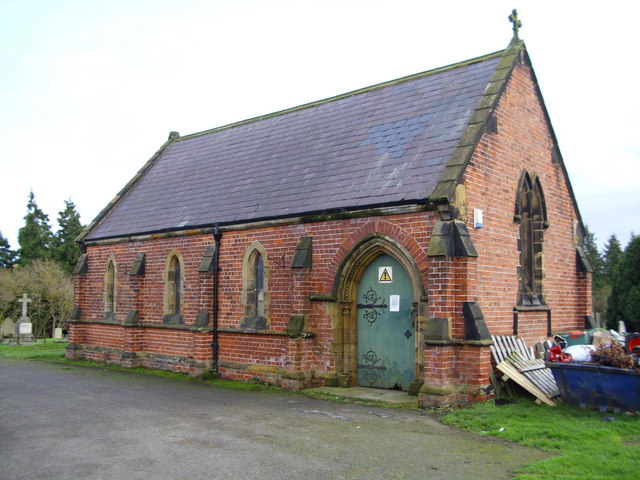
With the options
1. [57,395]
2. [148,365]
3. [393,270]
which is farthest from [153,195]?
[393,270]

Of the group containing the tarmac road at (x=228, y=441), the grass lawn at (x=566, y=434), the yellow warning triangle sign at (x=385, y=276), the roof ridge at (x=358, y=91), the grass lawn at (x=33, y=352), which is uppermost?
the roof ridge at (x=358, y=91)

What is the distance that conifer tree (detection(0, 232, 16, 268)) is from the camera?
53.8 m

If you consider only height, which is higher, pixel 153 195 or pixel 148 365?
pixel 153 195

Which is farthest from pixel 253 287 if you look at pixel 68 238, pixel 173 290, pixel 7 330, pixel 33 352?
pixel 68 238

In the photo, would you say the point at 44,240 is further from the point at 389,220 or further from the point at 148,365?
the point at 389,220

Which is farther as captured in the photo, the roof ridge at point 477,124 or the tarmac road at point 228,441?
the roof ridge at point 477,124

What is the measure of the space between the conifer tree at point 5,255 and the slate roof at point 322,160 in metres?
36.9

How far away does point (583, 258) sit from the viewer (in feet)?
54.6

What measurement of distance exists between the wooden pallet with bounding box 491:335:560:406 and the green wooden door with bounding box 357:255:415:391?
1.81m

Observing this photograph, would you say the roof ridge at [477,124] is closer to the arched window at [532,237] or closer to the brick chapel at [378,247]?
the brick chapel at [378,247]

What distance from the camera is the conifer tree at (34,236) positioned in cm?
4624

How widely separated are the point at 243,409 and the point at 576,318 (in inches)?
387

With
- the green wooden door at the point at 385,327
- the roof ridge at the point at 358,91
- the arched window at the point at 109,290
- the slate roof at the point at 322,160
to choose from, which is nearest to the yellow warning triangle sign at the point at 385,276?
the green wooden door at the point at 385,327

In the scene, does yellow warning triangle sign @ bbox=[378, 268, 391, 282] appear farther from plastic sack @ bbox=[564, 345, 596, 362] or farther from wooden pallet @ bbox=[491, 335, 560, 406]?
plastic sack @ bbox=[564, 345, 596, 362]
